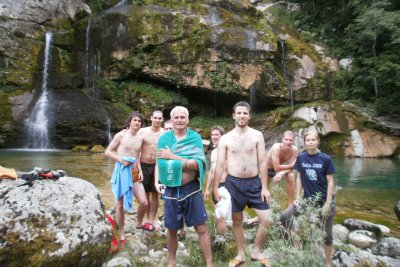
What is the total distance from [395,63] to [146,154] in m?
Answer: 17.4

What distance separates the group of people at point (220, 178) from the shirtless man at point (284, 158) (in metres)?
0.03

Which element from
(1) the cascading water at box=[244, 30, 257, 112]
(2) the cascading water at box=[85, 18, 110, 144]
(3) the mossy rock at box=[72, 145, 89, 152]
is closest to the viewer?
(3) the mossy rock at box=[72, 145, 89, 152]

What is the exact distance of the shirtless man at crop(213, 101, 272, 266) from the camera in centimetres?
370

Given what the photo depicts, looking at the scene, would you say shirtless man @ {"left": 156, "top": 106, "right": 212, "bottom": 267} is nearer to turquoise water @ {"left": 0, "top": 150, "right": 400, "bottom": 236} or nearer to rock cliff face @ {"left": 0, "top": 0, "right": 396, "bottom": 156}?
turquoise water @ {"left": 0, "top": 150, "right": 400, "bottom": 236}

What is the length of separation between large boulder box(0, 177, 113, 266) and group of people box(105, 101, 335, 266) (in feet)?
2.40

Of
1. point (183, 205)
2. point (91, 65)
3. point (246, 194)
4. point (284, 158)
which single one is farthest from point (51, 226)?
point (91, 65)

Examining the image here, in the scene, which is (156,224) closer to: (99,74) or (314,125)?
(314,125)

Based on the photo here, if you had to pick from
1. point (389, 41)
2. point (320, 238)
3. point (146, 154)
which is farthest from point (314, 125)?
point (320, 238)

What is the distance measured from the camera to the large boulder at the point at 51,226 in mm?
2990

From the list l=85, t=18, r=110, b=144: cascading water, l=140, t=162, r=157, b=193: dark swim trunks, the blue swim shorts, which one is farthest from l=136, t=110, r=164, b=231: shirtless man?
l=85, t=18, r=110, b=144: cascading water

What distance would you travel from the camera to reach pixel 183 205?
11.2ft

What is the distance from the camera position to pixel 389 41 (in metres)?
18.8

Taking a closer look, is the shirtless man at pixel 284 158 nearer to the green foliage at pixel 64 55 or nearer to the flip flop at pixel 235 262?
the flip flop at pixel 235 262

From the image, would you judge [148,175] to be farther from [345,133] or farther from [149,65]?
[345,133]
